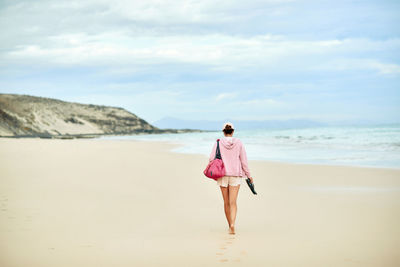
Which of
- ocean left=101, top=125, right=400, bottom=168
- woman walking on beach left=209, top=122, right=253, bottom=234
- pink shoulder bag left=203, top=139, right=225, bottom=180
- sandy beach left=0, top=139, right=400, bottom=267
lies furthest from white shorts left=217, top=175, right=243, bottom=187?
ocean left=101, top=125, right=400, bottom=168

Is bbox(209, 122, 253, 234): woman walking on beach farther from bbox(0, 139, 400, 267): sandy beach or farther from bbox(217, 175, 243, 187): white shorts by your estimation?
bbox(0, 139, 400, 267): sandy beach

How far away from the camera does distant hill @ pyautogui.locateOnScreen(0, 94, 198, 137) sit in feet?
340

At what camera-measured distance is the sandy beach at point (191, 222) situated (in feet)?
16.5

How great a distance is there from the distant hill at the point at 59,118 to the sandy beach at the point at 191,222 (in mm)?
77164

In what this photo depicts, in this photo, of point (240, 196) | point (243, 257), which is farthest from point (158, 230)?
point (240, 196)

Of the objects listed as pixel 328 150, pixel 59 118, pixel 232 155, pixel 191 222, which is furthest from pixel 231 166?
pixel 59 118

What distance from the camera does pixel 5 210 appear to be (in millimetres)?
7598

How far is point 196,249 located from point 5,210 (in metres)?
4.06

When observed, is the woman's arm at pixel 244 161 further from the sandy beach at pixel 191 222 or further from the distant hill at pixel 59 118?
the distant hill at pixel 59 118

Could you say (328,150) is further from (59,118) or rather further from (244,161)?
(59,118)

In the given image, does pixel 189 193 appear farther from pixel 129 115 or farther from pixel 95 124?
pixel 129 115

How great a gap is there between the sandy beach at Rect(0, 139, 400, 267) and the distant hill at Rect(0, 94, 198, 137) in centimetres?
7716

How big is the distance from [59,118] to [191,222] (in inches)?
5089

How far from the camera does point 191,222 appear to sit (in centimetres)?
705
